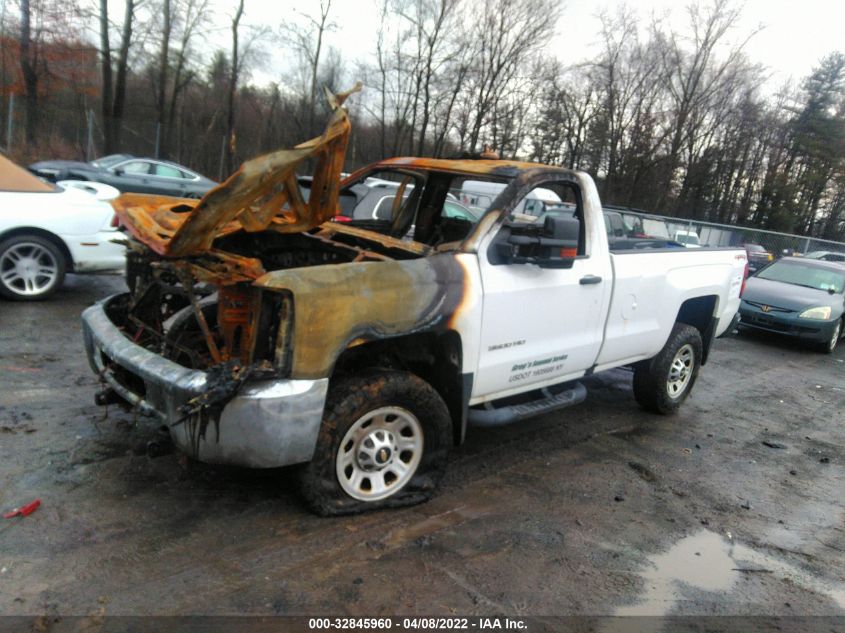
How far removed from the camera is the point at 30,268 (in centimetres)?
677

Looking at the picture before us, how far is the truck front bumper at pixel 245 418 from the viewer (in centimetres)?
286

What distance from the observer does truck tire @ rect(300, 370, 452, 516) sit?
10.4ft

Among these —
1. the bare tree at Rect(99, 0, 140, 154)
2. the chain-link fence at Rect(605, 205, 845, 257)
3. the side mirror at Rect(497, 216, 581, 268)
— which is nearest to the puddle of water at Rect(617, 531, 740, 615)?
the side mirror at Rect(497, 216, 581, 268)

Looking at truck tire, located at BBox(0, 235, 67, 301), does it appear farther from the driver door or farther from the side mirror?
the side mirror

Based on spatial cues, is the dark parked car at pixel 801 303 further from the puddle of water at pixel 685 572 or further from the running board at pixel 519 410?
the puddle of water at pixel 685 572

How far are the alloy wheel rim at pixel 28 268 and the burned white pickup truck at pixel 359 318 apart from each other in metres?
3.06

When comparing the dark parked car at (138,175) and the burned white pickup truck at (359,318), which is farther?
the dark parked car at (138,175)

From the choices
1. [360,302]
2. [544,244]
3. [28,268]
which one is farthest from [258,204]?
[28,268]

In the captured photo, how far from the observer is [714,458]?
194 inches

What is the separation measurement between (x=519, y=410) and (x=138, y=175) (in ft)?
51.1

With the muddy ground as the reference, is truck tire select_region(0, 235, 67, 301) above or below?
above

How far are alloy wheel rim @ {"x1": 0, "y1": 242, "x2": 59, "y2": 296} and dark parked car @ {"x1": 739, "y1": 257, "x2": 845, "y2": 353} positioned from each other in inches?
386

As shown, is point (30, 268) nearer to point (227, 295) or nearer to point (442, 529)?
point (227, 295)

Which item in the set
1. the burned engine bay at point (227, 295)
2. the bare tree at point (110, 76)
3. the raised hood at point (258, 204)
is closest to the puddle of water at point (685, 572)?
the burned engine bay at point (227, 295)
